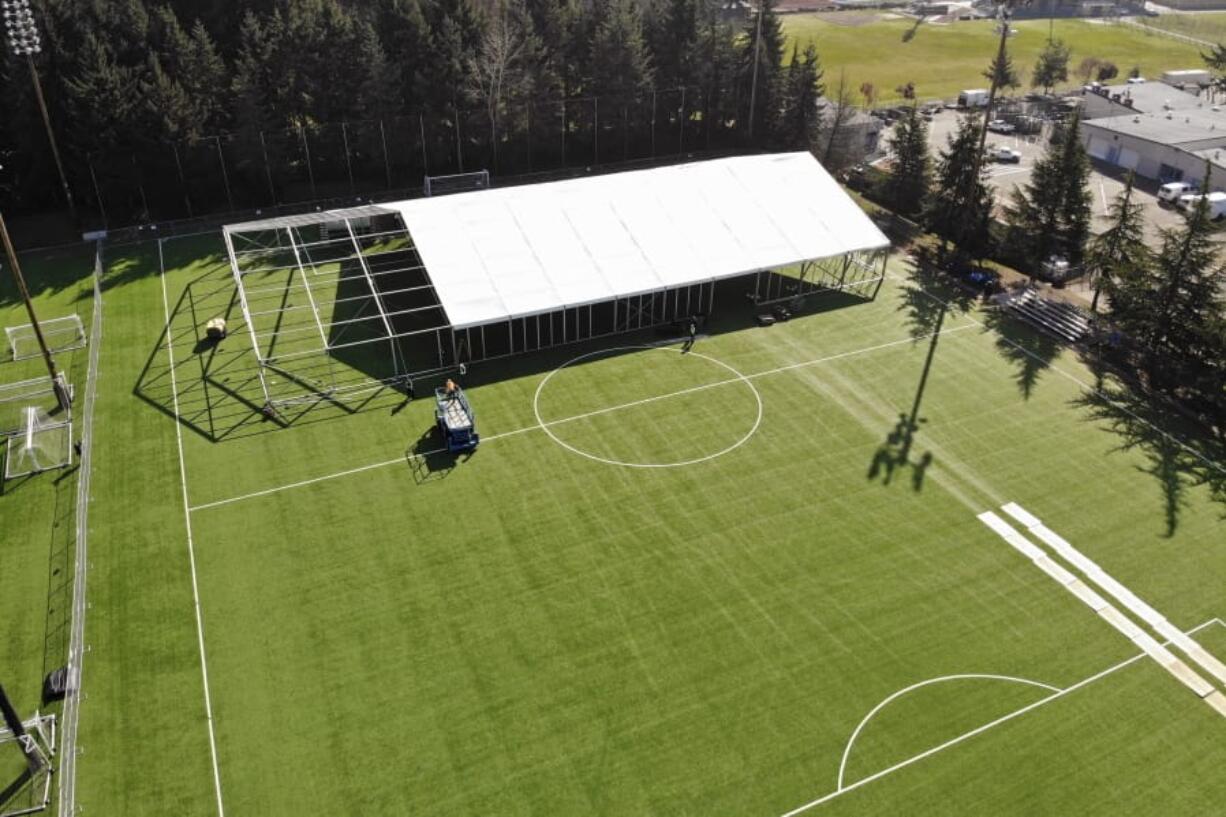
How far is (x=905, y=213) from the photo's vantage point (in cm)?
6619

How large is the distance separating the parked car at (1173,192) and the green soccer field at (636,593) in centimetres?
4094

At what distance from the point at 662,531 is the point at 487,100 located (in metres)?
46.7

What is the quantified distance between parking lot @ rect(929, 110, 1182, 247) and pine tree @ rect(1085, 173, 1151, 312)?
52.3ft

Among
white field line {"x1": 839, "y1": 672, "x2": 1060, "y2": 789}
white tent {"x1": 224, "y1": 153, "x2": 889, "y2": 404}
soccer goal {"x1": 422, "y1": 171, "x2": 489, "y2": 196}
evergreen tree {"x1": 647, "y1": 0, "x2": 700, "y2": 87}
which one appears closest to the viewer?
white field line {"x1": 839, "y1": 672, "x2": 1060, "y2": 789}

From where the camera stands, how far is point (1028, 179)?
79812mm

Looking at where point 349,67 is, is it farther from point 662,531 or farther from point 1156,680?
point 1156,680

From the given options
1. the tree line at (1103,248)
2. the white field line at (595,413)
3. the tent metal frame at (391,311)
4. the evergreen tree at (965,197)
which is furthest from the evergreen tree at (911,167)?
the white field line at (595,413)

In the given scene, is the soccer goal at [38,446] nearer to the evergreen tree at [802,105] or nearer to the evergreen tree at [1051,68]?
the evergreen tree at [802,105]

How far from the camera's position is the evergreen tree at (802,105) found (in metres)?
73.1

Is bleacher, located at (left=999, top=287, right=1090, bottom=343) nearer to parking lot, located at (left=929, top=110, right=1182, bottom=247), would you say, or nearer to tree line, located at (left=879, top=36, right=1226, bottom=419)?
tree line, located at (left=879, top=36, right=1226, bottom=419)

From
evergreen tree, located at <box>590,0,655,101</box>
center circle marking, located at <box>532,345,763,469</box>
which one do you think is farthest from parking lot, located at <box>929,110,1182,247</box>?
center circle marking, located at <box>532,345,763,469</box>

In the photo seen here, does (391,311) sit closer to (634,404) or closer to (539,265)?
(539,265)

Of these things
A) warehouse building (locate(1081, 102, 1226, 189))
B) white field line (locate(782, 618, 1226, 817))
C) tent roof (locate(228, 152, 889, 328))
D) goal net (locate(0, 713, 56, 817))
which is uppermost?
tent roof (locate(228, 152, 889, 328))

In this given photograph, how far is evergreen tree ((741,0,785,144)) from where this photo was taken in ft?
250
